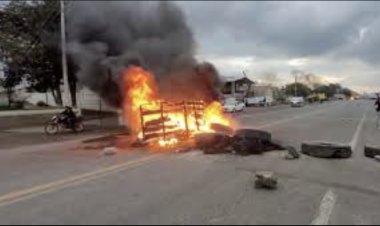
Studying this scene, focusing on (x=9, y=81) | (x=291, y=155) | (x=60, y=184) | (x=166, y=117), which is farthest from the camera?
(x=9, y=81)

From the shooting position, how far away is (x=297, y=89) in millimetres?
132875

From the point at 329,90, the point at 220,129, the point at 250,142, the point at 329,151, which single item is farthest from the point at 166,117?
the point at 329,90

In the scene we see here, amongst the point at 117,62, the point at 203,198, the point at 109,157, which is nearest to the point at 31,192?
the point at 203,198

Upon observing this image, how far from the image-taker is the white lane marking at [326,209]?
6824 millimetres

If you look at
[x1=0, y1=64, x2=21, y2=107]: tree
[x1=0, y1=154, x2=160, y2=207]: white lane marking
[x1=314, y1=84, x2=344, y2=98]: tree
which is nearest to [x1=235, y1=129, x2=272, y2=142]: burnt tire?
[x1=0, y1=154, x2=160, y2=207]: white lane marking

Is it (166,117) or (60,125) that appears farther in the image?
(60,125)

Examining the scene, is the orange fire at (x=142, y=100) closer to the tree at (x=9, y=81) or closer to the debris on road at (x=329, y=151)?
the debris on road at (x=329, y=151)

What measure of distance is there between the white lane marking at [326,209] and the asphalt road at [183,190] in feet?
0.05

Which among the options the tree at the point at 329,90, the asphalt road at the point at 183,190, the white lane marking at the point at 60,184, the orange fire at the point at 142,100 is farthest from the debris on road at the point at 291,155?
the tree at the point at 329,90

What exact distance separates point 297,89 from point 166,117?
118475 millimetres

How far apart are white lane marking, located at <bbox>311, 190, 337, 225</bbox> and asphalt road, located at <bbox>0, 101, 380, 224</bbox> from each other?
0.01 m

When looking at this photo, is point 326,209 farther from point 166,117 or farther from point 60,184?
point 166,117

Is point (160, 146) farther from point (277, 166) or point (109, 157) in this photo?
point (277, 166)

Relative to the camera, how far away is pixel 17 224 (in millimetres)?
6535
